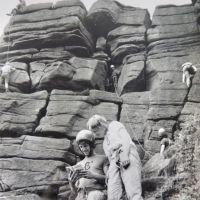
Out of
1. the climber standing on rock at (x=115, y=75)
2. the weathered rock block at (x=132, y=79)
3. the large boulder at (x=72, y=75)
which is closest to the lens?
the large boulder at (x=72, y=75)

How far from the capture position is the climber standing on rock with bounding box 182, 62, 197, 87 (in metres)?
15.9

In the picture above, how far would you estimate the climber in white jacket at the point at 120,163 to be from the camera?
1036 centimetres

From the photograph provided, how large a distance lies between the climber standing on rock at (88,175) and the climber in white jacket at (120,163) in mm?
293

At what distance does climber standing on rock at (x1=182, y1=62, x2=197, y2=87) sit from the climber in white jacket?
501 centimetres

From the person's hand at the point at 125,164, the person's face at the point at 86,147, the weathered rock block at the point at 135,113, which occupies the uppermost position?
the weathered rock block at the point at 135,113

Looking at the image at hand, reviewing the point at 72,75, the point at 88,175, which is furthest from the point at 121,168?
the point at 72,75

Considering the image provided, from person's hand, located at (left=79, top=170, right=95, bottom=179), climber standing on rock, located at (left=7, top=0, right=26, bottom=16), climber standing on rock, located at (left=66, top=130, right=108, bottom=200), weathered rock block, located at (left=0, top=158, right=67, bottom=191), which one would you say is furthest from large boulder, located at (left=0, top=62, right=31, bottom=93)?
person's hand, located at (left=79, top=170, right=95, bottom=179)

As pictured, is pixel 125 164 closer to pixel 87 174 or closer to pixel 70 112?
pixel 87 174

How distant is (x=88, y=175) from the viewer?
1121cm

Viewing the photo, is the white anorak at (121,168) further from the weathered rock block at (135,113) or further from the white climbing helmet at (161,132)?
the weathered rock block at (135,113)

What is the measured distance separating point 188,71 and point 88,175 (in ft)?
22.5

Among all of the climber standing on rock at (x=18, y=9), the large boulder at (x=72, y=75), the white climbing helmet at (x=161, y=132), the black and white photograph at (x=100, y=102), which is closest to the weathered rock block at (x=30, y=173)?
the black and white photograph at (x=100, y=102)

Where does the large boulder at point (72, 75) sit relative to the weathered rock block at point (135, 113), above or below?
above

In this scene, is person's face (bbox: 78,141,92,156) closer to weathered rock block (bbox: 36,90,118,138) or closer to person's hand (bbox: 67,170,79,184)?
person's hand (bbox: 67,170,79,184)
